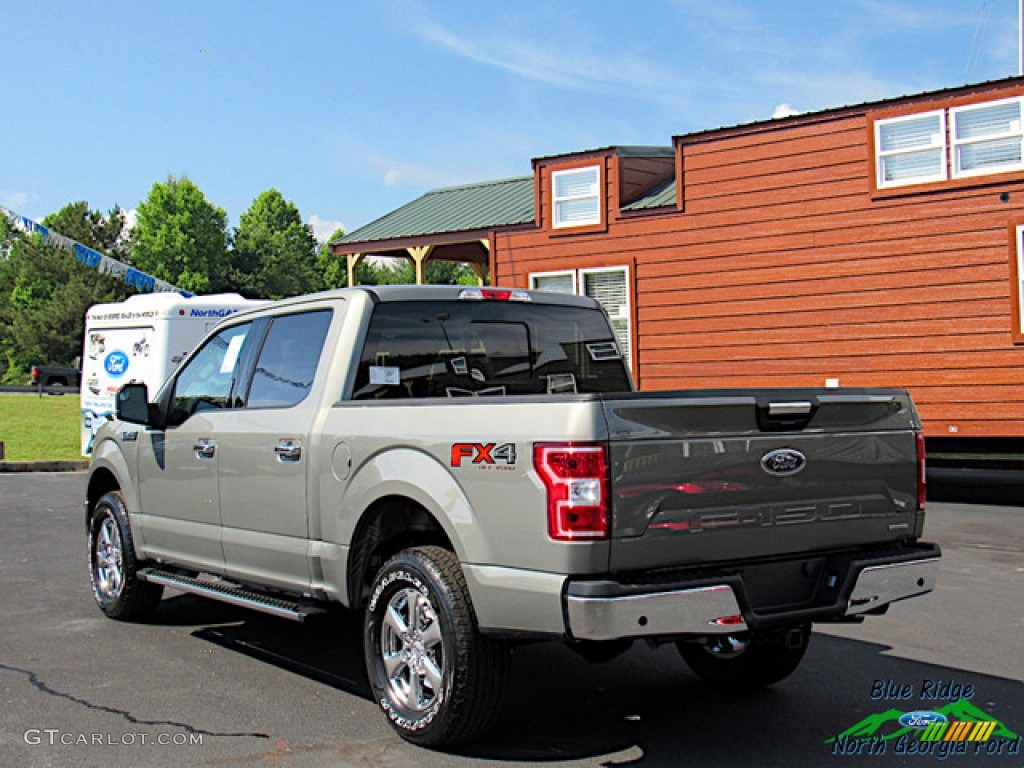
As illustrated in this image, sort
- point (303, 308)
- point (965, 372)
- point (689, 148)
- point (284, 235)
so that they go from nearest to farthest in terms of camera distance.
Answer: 1. point (303, 308)
2. point (965, 372)
3. point (689, 148)
4. point (284, 235)

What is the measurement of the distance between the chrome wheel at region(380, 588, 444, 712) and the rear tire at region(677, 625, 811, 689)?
1382 mm

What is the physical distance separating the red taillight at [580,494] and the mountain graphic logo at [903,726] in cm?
160

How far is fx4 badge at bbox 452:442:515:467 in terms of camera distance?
14.1ft

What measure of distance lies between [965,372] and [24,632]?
11.6 m

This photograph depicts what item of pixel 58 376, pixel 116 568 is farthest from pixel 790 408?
pixel 58 376

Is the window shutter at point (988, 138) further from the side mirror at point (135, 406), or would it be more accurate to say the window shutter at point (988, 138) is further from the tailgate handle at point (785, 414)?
the side mirror at point (135, 406)

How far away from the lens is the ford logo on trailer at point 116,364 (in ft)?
58.1

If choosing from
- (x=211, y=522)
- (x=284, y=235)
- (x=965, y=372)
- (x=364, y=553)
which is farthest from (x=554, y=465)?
(x=284, y=235)

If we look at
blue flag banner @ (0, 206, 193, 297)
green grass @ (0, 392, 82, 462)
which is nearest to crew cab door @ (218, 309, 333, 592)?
green grass @ (0, 392, 82, 462)

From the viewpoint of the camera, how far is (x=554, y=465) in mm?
4133

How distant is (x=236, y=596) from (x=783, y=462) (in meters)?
2.92

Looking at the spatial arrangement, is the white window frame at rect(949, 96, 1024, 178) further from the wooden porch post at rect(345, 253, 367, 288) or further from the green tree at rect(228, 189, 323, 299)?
the green tree at rect(228, 189, 323, 299)

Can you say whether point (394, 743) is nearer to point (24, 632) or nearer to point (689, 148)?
point (24, 632)

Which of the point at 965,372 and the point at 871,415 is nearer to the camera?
the point at 871,415
